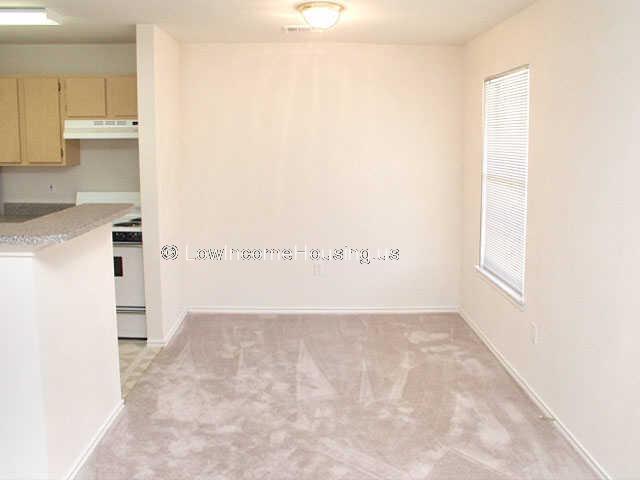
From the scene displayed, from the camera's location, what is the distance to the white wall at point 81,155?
586cm

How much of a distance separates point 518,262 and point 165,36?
3.25 metres

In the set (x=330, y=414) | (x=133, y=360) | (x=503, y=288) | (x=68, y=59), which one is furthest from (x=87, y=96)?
(x=503, y=288)

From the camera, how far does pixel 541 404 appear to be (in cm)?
398

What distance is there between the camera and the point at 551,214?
12.5 feet

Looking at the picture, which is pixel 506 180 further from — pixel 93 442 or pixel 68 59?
pixel 68 59

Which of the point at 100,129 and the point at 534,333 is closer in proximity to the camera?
the point at 534,333

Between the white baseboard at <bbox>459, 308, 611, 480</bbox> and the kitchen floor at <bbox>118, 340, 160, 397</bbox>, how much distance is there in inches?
102

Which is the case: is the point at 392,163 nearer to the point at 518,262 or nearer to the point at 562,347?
the point at 518,262

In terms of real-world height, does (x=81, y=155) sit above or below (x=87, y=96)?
below

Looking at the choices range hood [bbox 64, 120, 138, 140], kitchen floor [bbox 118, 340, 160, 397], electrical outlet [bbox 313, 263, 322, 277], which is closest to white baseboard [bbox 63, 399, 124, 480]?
kitchen floor [bbox 118, 340, 160, 397]

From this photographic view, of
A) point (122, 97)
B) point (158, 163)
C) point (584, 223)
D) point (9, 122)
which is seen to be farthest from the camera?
point (9, 122)

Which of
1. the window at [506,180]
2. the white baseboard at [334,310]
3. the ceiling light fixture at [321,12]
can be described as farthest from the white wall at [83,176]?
the window at [506,180]

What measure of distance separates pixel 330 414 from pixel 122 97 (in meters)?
3.19

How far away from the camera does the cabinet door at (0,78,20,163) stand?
554 centimetres
